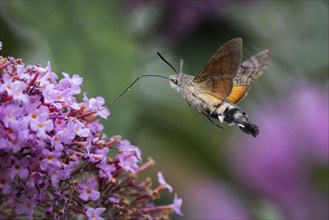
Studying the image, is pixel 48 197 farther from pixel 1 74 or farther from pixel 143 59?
pixel 143 59

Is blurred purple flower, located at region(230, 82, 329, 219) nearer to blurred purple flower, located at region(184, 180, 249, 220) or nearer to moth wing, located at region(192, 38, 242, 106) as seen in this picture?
blurred purple flower, located at region(184, 180, 249, 220)

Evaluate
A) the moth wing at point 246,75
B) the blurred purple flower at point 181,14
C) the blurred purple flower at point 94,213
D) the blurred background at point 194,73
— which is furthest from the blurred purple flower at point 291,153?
the blurred purple flower at point 94,213

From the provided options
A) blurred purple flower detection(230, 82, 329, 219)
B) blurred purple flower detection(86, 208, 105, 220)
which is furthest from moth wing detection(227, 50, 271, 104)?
blurred purple flower detection(230, 82, 329, 219)

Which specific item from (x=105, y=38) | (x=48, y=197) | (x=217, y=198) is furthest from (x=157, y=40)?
(x=48, y=197)

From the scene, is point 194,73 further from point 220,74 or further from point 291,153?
point 220,74

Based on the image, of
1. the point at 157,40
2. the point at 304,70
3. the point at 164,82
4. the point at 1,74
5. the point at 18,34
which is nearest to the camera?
the point at 1,74

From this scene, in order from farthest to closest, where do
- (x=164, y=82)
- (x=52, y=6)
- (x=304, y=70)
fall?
(x=164, y=82) < (x=304, y=70) < (x=52, y=6)
